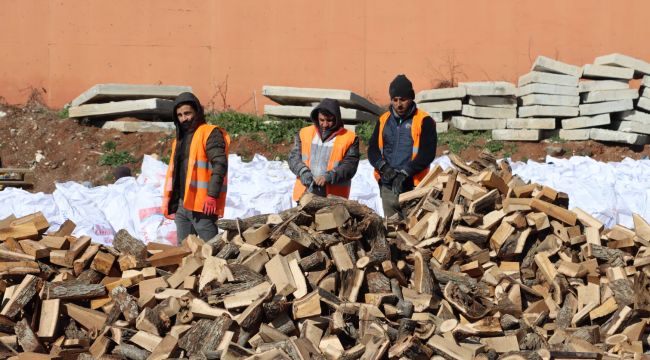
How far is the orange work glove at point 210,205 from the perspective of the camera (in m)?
6.80

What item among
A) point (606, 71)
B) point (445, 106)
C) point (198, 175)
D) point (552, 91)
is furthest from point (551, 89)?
point (198, 175)

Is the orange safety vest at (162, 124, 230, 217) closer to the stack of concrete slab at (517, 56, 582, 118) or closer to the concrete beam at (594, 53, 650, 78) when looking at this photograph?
the stack of concrete slab at (517, 56, 582, 118)

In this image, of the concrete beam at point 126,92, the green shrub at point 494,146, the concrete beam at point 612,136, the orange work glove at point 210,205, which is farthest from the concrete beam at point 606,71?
the orange work glove at point 210,205

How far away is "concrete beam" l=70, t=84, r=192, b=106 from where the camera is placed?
11875 millimetres

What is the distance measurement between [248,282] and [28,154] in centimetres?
723

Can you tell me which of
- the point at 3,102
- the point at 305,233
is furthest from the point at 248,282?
the point at 3,102

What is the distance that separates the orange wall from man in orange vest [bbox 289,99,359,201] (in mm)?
6201

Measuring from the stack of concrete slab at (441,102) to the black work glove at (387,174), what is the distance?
510 cm

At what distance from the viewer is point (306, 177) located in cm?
705

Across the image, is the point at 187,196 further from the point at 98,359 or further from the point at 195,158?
the point at 98,359

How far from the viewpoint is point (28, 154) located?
11711mm

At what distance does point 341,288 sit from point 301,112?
664 cm

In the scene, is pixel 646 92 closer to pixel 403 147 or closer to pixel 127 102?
pixel 403 147

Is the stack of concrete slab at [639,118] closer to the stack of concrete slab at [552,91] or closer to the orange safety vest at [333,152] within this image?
the stack of concrete slab at [552,91]
